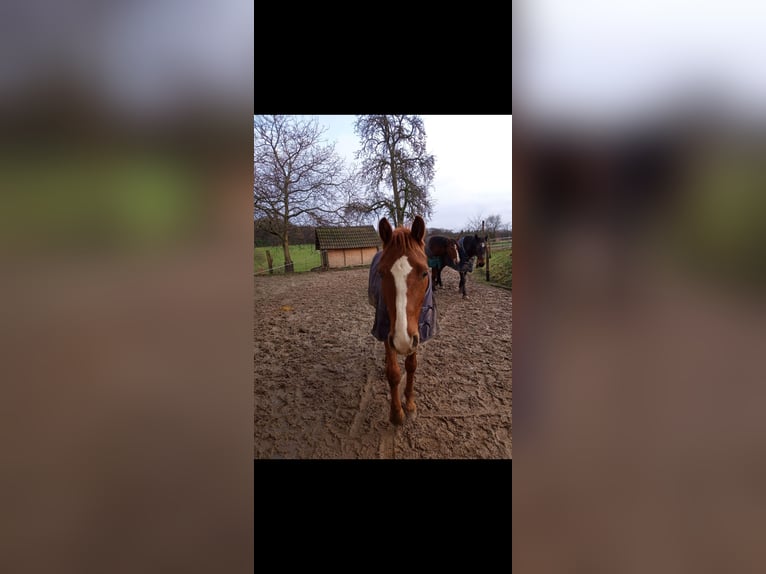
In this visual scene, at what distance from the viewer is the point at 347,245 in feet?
10.0

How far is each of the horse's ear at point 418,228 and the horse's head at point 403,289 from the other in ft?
0.32

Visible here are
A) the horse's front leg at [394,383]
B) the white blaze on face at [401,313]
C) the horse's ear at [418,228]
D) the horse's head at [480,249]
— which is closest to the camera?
the white blaze on face at [401,313]

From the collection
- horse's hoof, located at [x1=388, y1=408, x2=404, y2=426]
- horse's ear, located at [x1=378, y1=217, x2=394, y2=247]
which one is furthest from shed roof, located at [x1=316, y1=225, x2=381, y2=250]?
horse's hoof, located at [x1=388, y1=408, x2=404, y2=426]

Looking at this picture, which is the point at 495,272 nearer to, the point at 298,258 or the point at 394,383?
the point at 394,383

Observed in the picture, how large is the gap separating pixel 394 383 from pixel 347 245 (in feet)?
4.99
